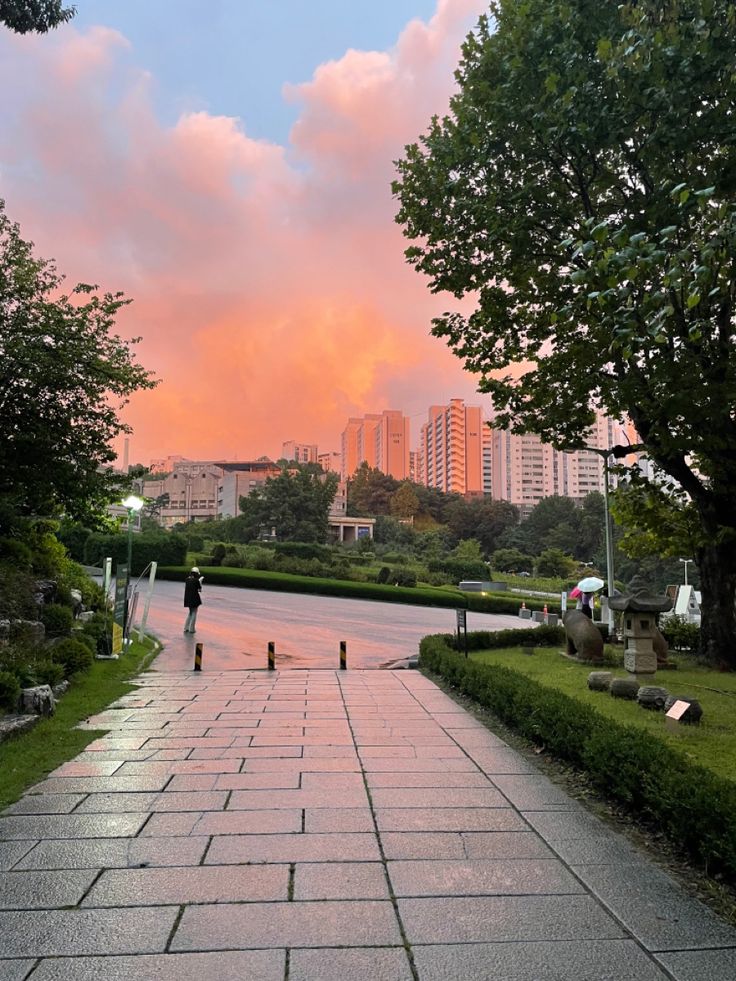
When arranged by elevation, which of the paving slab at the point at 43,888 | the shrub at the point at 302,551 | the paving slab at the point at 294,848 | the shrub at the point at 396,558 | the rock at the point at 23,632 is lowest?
the paving slab at the point at 294,848

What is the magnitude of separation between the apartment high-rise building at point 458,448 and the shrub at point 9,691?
113973 millimetres

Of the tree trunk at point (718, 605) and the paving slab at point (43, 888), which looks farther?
the tree trunk at point (718, 605)

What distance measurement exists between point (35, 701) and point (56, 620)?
3252 millimetres

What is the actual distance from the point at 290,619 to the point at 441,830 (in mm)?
18204

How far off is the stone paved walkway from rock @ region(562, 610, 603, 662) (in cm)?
716

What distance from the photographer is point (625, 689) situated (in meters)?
8.79

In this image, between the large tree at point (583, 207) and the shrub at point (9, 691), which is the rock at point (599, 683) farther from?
the shrub at point (9, 691)

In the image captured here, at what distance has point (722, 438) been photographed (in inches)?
422

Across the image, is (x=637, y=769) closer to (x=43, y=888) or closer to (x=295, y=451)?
(x=43, y=888)

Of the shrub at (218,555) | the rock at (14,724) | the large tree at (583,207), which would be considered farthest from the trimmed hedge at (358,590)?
the rock at (14,724)

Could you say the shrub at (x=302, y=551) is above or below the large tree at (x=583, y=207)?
below

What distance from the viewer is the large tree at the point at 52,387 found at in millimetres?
9688

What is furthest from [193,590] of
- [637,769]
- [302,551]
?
[302,551]

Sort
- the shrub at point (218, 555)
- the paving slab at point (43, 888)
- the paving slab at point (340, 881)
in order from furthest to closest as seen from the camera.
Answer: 1. the shrub at point (218, 555)
2. the paving slab at point (340, 881)
3. the paving slab at point (43, 888)
